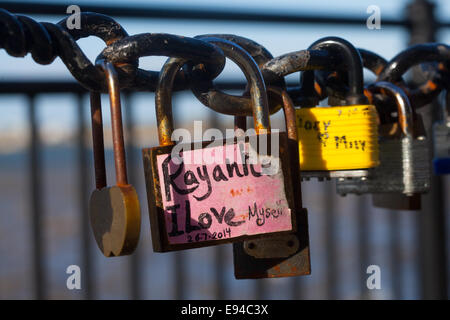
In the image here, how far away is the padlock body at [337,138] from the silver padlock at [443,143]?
0.25 meters

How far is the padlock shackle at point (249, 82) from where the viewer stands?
0.71 m

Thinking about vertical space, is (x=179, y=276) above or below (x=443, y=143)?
below

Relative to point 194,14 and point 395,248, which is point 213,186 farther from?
point 395,248

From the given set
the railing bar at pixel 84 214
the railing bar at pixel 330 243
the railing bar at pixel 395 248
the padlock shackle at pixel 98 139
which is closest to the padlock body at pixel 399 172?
the padlock shackle at pixel 98 139

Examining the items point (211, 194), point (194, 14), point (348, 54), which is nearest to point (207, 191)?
point (211, 194)

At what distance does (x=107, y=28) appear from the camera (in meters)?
0.67

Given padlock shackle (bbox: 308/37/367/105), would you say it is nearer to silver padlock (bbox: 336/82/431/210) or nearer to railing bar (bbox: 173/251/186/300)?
silver padlock (bbox: 336/82/431/210)

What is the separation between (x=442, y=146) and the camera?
104cm

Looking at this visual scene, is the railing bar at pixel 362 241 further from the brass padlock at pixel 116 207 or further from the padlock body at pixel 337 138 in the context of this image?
the brass padlock at pixel 116 207

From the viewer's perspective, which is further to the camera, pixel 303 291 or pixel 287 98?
pixel 303 291

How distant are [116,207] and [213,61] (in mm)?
206

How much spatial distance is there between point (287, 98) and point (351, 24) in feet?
3.36
